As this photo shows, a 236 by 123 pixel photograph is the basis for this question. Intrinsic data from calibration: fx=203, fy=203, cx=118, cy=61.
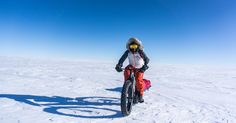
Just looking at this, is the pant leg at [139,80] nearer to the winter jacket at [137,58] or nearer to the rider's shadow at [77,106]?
the winter jacket at [137,58]

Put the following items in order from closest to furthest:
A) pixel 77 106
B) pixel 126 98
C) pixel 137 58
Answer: pixel 126 98 < pixel 77 106 < pixel 137 58

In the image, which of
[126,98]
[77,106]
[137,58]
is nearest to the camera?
[126,98]

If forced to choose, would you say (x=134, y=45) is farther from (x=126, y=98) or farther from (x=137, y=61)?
(x=126, y=98)

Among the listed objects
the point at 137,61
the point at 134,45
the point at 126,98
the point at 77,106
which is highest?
the point at 134,45

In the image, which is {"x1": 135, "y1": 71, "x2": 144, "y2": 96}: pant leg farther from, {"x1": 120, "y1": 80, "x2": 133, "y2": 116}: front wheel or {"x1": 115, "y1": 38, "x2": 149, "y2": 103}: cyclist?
{"x1": 120, "y1": 80, "x2": 133, "y2": 116}: front wheel

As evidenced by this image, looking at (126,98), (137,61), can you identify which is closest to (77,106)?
(126,98)

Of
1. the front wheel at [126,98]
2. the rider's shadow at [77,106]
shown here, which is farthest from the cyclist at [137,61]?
the rider's shadow at [77,106]

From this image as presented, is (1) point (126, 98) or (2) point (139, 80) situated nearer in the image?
(1) point (126, 98)

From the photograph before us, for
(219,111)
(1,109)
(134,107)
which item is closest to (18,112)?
(1,109)

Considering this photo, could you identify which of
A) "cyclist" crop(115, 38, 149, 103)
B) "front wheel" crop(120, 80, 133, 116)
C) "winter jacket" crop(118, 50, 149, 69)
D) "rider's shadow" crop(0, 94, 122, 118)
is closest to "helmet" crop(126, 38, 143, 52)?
"cyclist" crop(115, 38, 149, 103)

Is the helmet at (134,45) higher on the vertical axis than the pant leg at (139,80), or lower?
higher

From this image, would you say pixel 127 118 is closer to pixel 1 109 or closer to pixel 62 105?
pixel 62 105

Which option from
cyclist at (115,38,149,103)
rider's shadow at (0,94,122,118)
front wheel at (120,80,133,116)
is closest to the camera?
front wheel at (120,80,133,116)

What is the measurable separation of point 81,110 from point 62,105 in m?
0.72
